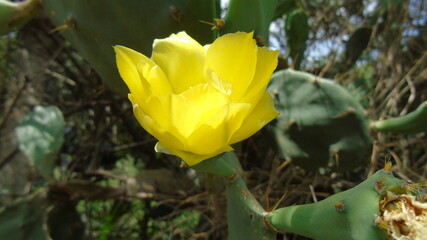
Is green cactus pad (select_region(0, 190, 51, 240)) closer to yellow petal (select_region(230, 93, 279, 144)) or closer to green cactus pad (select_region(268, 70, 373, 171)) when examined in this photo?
green cactus pad (select_region(268, 70, 373, 171))

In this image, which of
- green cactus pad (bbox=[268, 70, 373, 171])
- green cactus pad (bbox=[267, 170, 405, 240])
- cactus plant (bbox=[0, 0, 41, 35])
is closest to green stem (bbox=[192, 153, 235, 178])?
green cactus pad (bbox=[267, 170, 405, 240])

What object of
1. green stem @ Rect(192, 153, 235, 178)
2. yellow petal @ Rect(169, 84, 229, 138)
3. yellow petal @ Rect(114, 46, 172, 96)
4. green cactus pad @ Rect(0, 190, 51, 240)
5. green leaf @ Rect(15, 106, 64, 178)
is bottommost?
green cactus pad @ Rect(0, 190, 51, 240)

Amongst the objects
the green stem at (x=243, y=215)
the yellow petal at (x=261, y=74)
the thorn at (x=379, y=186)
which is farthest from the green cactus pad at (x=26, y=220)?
the thorn at (x=379, y=186)

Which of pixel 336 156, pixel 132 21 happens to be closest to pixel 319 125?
pixel 336 156

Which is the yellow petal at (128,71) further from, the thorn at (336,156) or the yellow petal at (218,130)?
the thorn at (336,156)

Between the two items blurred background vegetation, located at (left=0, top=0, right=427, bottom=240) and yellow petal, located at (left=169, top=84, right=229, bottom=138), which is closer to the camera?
yellow petal, located at (left=169, top=84, right=229, bottom=138)

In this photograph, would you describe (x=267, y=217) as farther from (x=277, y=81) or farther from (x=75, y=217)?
(x=75, y=217)
